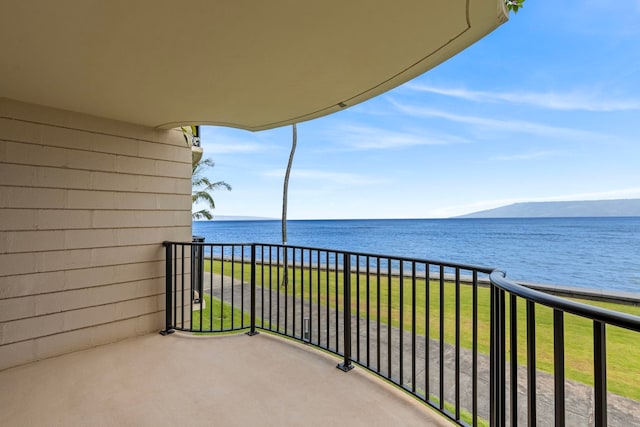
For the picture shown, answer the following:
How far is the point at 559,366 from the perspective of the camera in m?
0.90

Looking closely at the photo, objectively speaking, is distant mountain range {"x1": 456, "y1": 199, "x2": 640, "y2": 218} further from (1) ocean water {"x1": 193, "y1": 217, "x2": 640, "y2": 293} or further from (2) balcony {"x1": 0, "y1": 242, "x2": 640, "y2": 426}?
(2) balcony {"x1": 0, "y1": 242, "x2": 640, "y2": 426}

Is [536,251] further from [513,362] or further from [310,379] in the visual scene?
[513,362]

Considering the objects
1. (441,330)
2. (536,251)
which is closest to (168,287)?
(441,330)

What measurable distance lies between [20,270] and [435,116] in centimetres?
3509

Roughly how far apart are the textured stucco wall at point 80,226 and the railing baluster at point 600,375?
11.8 feet

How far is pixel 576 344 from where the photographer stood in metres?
4.27

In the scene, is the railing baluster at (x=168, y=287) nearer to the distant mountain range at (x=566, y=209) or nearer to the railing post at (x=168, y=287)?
the railing post at (x=168, y=287)

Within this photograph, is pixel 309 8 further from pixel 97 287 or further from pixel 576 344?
pixel 576 344

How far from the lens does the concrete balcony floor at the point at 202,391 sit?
1.90 meters

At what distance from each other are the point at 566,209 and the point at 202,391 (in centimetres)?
6510

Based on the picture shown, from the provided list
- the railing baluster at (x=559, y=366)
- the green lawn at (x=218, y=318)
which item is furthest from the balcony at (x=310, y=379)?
the green lawn at (x=218, y=318)

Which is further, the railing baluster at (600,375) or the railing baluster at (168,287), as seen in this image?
the railing baluster at (168,287)

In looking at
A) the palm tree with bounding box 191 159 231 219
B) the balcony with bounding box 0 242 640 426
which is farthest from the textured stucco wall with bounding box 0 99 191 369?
the palm tree with bounding box 191 159 231 219

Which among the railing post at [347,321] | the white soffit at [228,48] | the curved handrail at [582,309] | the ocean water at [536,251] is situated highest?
the white soffit at [228,48]
